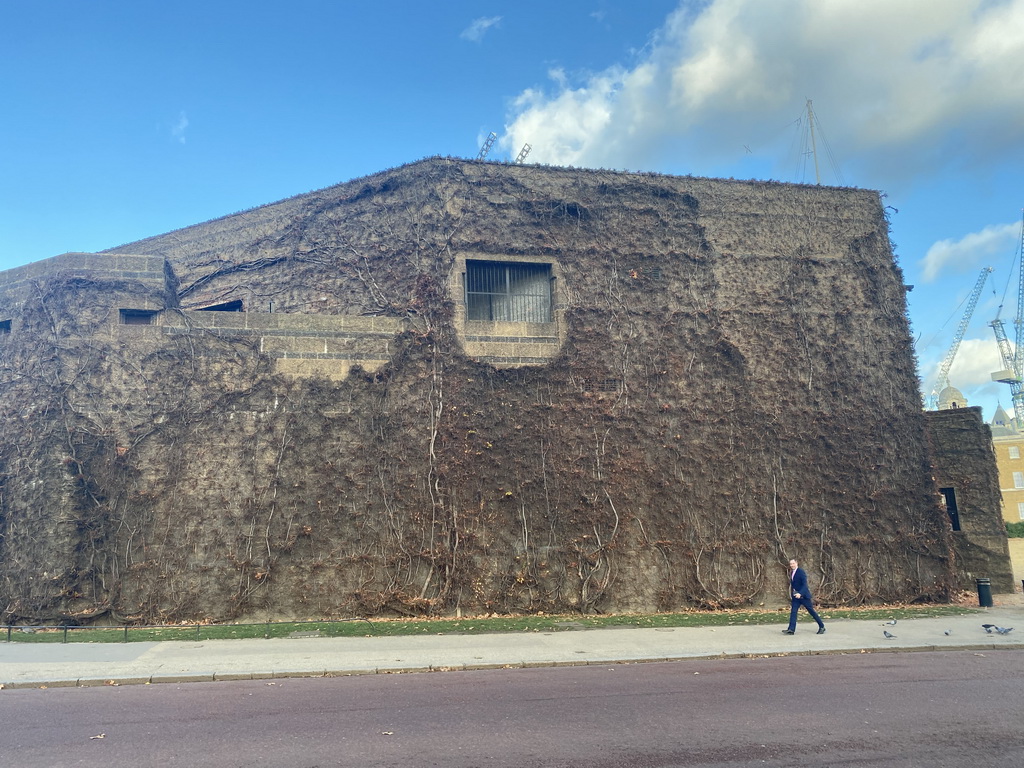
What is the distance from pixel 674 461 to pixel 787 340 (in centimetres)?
462

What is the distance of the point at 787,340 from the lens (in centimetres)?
1792

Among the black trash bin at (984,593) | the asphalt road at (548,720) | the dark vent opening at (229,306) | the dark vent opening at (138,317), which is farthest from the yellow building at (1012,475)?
the dark vent opening at (138,317)

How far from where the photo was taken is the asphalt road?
6285mm

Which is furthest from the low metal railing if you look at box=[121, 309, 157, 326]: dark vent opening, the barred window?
the barred window

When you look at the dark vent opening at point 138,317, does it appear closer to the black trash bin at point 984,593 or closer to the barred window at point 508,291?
the barred window at point 508,291

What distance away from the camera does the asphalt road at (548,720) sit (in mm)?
6285

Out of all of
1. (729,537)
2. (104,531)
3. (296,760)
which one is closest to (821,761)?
(296,760)

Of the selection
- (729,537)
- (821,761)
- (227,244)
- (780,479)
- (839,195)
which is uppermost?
(839,195)

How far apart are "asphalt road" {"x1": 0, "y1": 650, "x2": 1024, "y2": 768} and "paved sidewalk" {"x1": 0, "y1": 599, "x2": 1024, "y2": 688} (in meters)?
0.45

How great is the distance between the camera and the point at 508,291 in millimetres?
17094

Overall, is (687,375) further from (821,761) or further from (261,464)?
(821,761)

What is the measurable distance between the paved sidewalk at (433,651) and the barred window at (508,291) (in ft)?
24.5

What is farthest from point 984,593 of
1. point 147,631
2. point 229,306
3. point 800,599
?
point 229,306

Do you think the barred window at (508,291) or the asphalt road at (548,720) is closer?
the asphalt road at (548,720)
